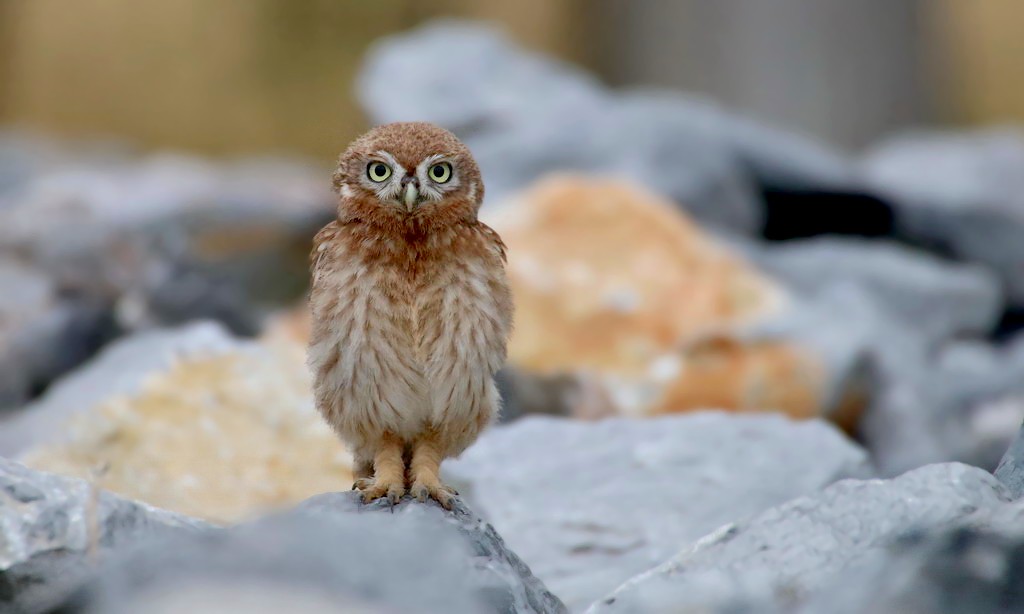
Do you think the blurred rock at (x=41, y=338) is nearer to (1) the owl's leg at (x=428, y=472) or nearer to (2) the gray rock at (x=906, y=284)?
(1) the owl's leg at (x=428, y=472)

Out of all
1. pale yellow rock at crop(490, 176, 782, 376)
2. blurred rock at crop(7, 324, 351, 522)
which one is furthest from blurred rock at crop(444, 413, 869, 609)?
pale yellow rock at crop(490, 176, 782, 376)

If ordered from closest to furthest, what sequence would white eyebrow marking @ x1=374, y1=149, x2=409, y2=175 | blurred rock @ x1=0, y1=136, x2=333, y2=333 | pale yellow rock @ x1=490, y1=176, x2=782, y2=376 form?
white eyebrow marking @ x1=374, y1=149, x2=409, y2=175 < pale yellow rock @ x1=490, y1=176, x2=782, y2=376 < blurred rock @ x1=0, y1=136, x2=333, y2=333

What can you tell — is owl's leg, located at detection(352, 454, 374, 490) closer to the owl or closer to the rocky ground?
the owl

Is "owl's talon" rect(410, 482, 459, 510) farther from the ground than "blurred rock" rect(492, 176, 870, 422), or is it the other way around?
"blurred rock" rect(492, 176, 870, 422)

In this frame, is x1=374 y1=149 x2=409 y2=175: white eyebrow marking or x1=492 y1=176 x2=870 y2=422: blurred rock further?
x1=492 y1=176 x2=870 y2=422: blurred rock

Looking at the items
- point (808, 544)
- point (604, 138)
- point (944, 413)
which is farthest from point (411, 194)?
point (604, 138)

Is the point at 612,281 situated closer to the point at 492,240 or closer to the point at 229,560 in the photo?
the point at 492,240

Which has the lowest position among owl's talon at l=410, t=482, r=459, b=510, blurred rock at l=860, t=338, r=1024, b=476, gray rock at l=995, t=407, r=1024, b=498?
blurred rock at l=860, t=338, r=1024, b=476
